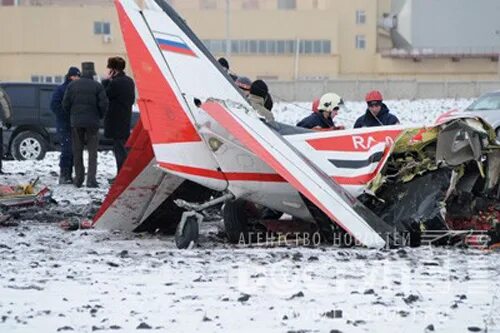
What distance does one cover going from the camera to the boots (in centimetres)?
1594

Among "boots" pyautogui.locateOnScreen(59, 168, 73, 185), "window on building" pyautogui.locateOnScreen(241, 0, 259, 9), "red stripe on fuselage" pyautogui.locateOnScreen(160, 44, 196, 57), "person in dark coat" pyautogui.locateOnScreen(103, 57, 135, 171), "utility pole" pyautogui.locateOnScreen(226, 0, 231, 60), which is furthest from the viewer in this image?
"window on building" pyautogui.locateOnScreen(241, 0, 259, 9)

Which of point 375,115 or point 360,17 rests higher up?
point 360,17

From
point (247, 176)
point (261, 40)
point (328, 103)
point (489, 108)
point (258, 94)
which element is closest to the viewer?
point (247, 176)

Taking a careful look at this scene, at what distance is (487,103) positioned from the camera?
26719 millimetres

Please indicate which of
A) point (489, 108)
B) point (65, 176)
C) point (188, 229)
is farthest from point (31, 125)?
point (188, 229)

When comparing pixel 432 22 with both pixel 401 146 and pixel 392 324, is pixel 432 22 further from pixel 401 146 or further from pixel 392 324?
pixel 392 324

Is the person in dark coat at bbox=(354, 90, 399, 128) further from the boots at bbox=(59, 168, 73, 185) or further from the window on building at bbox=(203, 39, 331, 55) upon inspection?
the window on building at bbox=(203, 39, 331, 55)

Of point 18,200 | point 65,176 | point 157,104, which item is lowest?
point 65,176

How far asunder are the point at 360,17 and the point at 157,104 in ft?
181

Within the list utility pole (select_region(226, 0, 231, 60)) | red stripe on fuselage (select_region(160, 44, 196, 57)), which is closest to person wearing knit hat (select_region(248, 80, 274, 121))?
red stripe on fuselage (select_region(160, 44, 196, 57))

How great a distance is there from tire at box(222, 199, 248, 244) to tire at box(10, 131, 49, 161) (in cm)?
1128

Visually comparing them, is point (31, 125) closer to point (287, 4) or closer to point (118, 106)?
point (118, 106)

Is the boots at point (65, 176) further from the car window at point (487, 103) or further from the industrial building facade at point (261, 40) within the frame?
the industrial building facade at point (261, 40)

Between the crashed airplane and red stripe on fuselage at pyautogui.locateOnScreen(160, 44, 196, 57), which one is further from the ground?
red stripe on fuselage at pyautogui.locateOnScreen(160, 44, 196, 57)
